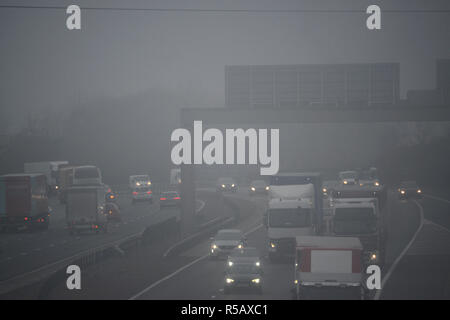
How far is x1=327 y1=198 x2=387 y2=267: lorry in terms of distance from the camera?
83.9 feet

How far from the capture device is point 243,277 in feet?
69.8

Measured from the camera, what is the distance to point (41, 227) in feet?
159

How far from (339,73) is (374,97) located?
372 centimetres

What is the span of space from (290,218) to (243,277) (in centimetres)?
882

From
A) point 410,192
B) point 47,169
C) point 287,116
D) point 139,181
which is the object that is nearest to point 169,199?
point 139,181

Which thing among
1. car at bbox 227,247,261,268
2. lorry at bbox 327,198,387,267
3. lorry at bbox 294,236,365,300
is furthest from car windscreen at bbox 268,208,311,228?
lorry at bbox 294,236,365,300

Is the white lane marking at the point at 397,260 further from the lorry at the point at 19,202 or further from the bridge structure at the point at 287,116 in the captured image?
the lorry at the point at 19,202

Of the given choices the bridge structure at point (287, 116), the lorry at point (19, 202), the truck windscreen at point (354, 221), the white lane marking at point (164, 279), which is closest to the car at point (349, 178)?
the bridge structure at point (287, 116)

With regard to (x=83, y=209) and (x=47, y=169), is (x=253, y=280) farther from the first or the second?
(x=47, y=169)

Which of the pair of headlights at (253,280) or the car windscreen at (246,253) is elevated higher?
the car windscreen at (246,253)

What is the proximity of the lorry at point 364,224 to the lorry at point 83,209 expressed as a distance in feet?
69.4

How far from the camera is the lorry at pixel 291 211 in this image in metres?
28.9

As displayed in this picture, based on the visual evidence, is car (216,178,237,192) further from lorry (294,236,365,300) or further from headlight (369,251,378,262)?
lorry (294,236,365,300)
